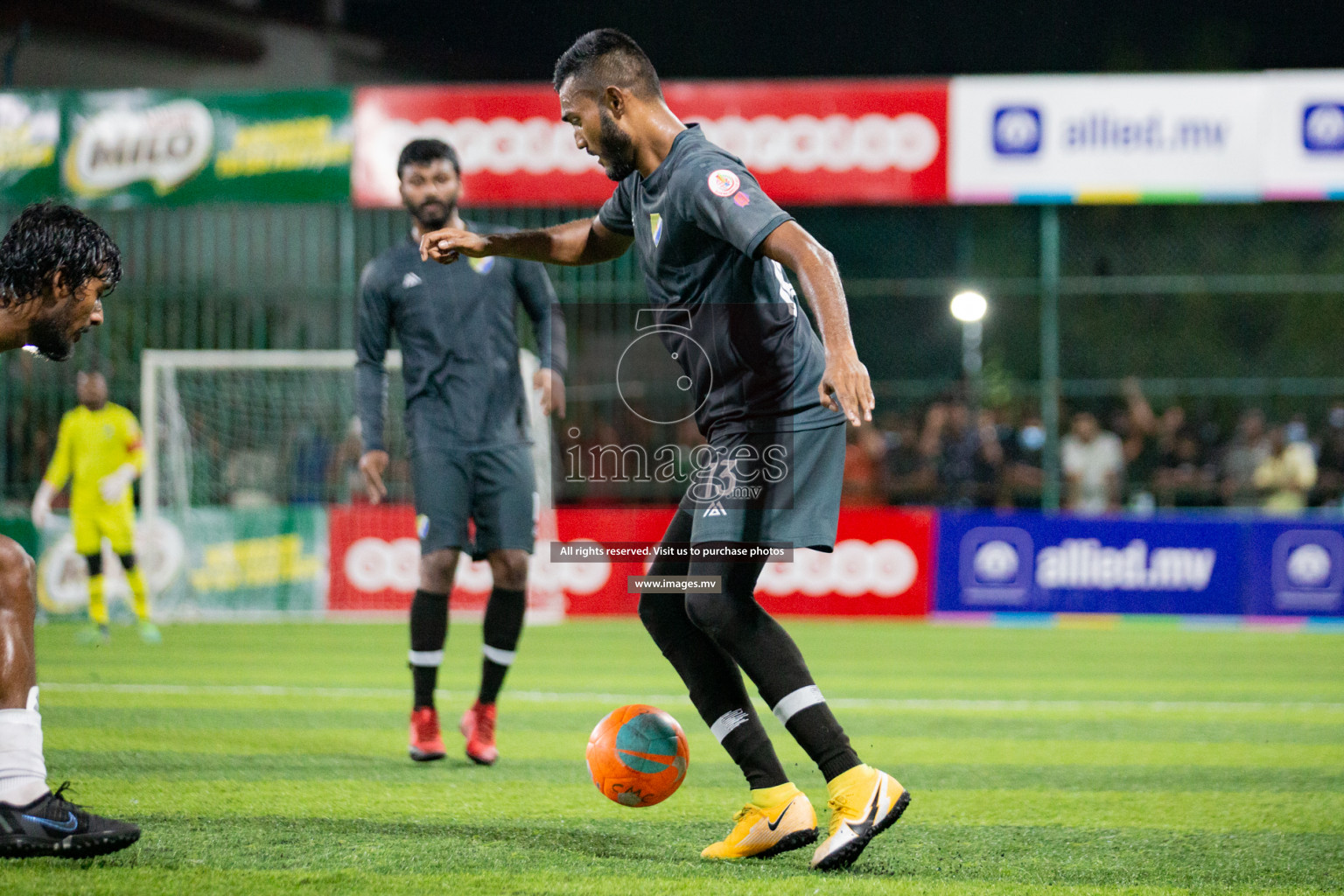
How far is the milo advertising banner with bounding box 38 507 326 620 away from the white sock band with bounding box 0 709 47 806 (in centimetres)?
1091

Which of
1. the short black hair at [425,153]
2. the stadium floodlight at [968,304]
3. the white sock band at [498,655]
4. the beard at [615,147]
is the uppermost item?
the stadium floodlight at [968,304]

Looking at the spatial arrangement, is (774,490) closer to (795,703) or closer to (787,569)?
(795,703)

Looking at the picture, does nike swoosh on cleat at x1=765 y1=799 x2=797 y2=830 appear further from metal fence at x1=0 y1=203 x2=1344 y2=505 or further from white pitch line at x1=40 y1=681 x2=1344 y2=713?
metal fence at x1=0 y1=203 x2=1344 y2=505

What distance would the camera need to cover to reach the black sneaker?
3393 mm

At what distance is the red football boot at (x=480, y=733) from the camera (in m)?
5.38

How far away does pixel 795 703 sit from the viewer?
144 inches

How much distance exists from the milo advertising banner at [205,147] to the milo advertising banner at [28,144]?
15cm

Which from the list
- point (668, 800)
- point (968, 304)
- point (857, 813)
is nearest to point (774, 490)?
point (857, 813)

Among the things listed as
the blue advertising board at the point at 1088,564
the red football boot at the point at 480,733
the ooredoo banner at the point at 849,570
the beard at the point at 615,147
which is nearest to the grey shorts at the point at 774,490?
the beard at the point at 615,147

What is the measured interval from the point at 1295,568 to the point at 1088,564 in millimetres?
2010

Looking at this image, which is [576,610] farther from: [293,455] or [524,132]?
[524,132]

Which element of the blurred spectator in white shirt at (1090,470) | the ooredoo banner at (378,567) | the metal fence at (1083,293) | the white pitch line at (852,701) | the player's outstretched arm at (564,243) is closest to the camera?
the player's outstretched arm at (564,243)

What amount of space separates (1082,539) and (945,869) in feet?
36.1

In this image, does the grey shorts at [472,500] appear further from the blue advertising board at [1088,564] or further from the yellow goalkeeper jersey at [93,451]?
the blue advertising board at [1088,564]
